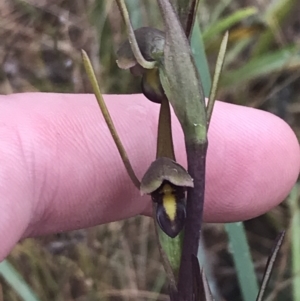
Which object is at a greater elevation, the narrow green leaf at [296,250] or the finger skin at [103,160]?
the finger skin at [103,160]

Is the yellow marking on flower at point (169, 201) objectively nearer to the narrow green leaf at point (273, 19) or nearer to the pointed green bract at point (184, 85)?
the pointed green bract at point (184, 85)

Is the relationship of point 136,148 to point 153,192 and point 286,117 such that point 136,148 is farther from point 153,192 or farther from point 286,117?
point 286,117

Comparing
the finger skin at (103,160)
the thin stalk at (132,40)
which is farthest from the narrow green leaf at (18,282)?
the thin stalk at (132,40)

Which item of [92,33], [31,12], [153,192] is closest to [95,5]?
[92,33]

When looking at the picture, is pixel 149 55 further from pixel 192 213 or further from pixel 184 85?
pixel 192 213

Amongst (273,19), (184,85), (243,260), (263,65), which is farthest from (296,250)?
(184,85)
